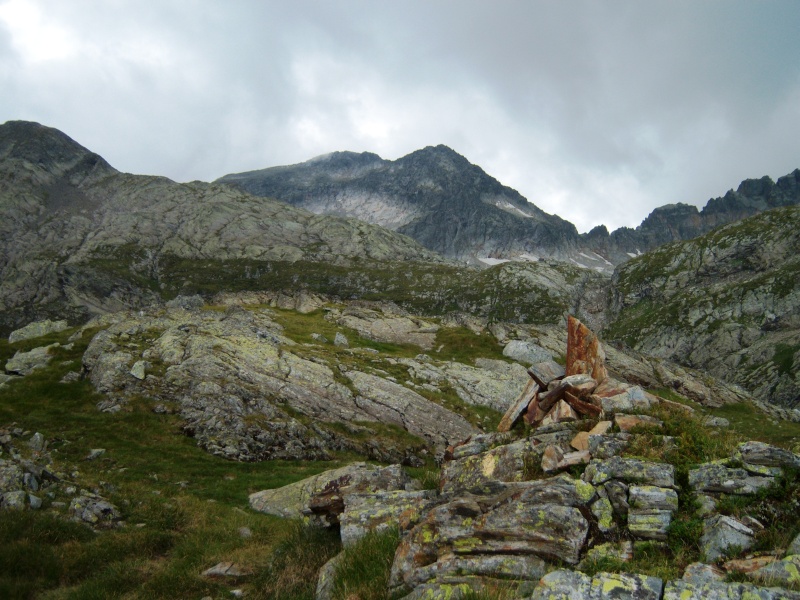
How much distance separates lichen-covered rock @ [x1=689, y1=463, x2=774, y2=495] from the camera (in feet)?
A: 28.8

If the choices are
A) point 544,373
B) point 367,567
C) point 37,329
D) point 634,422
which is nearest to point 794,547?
point 634,422

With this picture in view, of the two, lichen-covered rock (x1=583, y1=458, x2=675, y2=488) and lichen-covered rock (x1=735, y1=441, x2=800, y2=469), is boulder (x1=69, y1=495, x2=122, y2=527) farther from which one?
lichen-covered rock (x1=735, y1=441, x2=800, y2=469)

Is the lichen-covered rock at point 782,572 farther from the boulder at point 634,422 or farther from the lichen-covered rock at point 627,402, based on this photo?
the lichen-covered rock at point 627,402

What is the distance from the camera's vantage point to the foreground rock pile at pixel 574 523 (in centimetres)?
702

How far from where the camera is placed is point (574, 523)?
880cm

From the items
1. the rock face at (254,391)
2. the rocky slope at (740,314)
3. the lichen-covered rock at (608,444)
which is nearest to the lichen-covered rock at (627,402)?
the lichen-covered rock at (608,444)

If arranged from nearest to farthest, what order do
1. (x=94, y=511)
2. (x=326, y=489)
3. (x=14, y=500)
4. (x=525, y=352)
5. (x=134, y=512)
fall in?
1. (x=326, y=489)
2. (x=14, y=500)
3. (x=94, y=511)
4. (x=134, y=512)
5. (x=525, y=352)

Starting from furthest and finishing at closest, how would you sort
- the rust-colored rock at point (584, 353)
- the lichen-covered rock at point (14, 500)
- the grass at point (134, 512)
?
1. the rust-colored rock at point (584, 353)
2. the lichen-covered rock at point (14, 500)
3. the grass at point (134, 512)

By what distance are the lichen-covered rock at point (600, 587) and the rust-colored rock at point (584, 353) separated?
13281mm

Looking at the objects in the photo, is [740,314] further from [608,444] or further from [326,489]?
[326,489]

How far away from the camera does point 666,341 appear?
16512cm

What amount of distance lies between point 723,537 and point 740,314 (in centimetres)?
18354

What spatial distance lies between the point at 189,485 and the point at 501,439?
19676 millimetres

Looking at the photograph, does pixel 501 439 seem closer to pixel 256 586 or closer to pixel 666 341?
pixel 256 586
